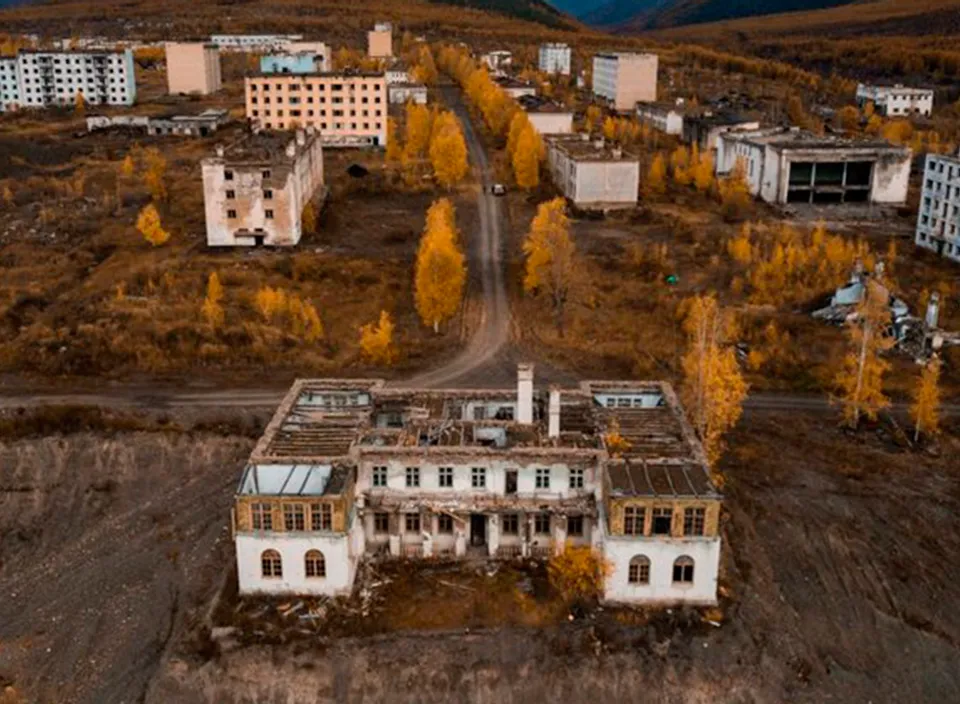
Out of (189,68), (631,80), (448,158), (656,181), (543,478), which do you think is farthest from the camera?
(189,68)

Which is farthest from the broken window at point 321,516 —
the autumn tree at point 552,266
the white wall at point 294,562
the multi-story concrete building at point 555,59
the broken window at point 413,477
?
the multi-story concrete building at point 555,59

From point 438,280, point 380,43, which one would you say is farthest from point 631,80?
point 438,280

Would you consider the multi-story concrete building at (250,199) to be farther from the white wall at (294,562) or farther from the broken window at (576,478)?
the broken window at (576,478)

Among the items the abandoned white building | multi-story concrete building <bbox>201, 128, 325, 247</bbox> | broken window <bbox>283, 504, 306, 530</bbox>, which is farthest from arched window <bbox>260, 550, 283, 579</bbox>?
the abandoned white building

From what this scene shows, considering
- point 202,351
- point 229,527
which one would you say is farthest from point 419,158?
point 229,527

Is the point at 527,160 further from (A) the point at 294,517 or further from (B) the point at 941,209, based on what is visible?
(A) the point at 294,517
